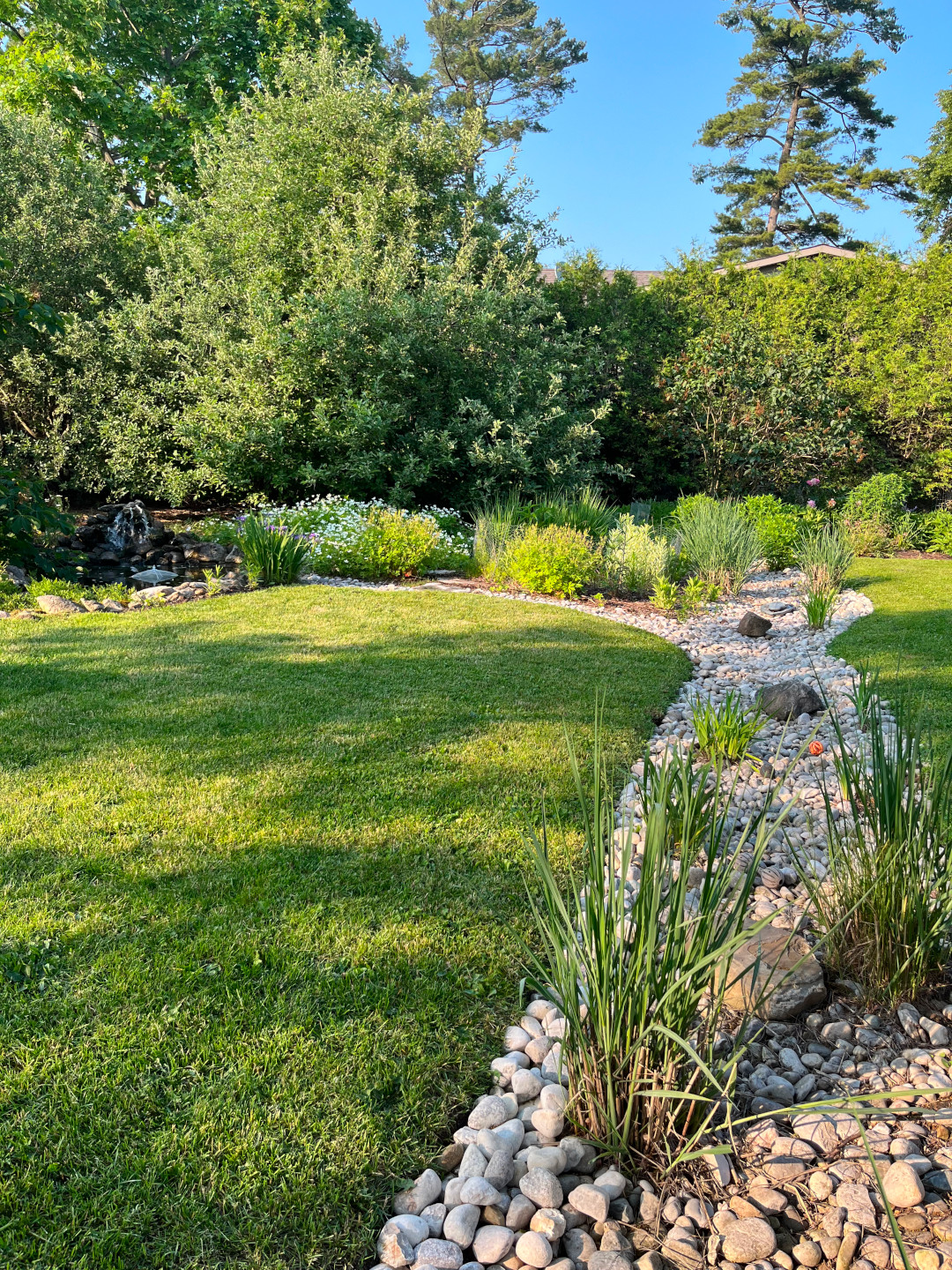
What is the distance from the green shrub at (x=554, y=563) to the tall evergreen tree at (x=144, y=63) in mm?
12522

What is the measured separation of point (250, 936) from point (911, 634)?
222 inches

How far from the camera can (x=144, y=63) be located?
54.7ft

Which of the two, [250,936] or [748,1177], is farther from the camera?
[250,936]

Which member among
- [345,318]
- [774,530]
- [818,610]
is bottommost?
[818,610]

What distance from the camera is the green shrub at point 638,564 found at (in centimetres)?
802

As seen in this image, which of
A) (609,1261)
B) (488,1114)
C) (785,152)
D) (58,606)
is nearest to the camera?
(609,1261)

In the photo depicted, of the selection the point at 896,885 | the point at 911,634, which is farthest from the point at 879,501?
the point at 896,885

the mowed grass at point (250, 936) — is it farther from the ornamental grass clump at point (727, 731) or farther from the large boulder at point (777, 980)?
the large boulder at point (777, 980)

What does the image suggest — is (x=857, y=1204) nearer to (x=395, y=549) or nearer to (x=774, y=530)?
(x=395, y=549)

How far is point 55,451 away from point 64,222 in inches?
152

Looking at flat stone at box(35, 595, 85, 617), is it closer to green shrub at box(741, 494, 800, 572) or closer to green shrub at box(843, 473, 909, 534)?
green shrub at box(741, 494, 800, 572)

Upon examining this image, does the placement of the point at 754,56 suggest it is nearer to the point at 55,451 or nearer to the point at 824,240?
the point at 824,240

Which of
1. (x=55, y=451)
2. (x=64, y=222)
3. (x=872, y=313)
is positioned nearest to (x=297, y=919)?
(x=55, y=451)

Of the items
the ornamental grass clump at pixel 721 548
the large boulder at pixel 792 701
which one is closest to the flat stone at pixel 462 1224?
the large boulder at pixel 792 701
